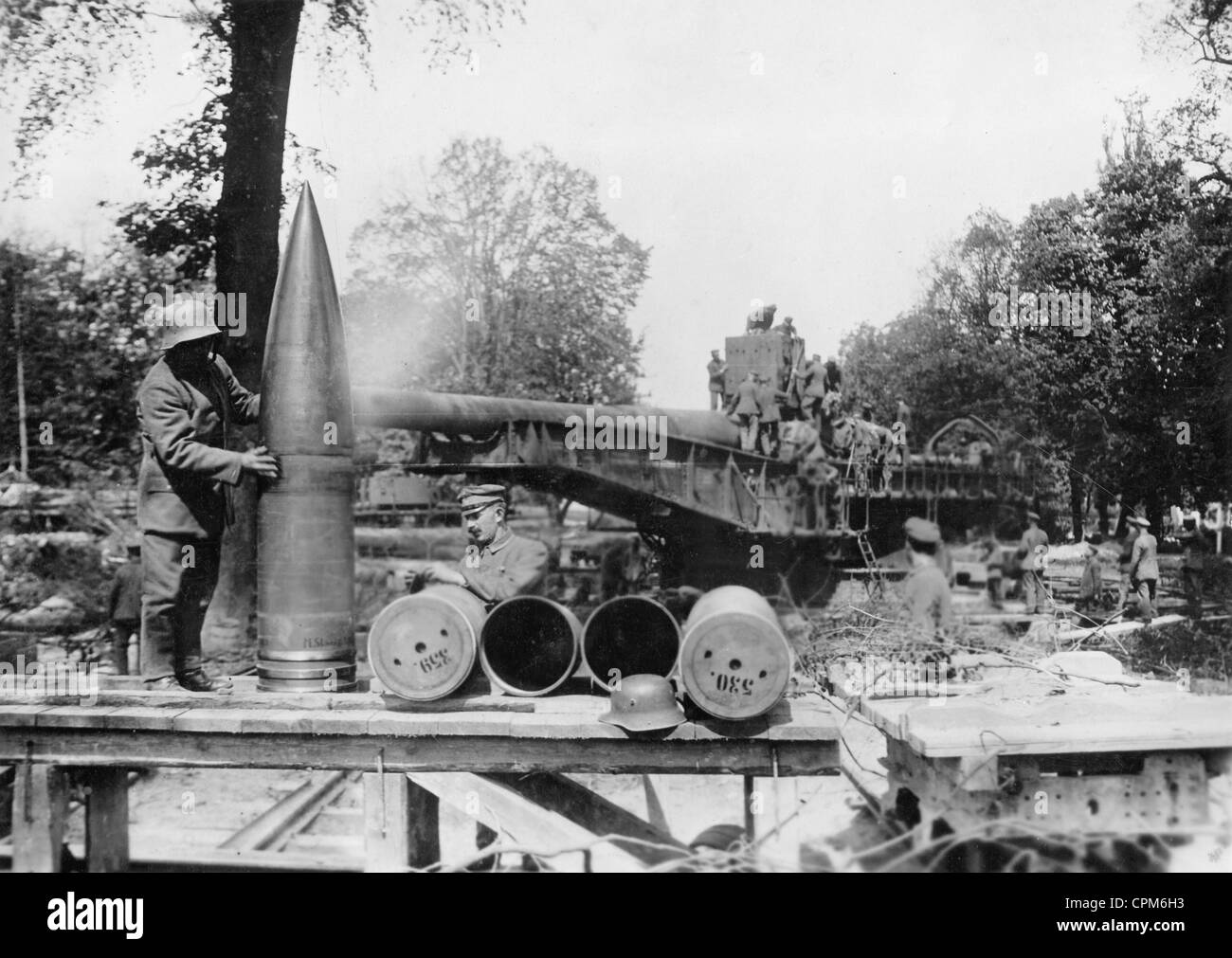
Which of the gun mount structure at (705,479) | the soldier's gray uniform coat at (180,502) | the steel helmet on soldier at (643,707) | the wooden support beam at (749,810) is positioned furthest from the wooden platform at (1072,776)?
the gun mount structure at (705,479)

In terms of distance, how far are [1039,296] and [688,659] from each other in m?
8.46

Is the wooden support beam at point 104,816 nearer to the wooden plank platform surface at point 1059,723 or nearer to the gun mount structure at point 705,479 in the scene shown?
the wooden plank platform surface at point 1059,723

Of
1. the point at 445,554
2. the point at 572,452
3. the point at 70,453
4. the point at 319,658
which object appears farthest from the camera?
the point at 445,554

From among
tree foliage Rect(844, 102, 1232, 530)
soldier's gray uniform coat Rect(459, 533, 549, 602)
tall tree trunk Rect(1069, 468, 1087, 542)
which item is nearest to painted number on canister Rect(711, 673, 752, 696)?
soldier's gray uniform coat Rect(459, 533, 549, 602)

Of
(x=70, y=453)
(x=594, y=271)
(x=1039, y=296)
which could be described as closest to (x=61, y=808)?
(x=70, y=453)

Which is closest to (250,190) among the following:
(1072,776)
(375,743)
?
(375,743)

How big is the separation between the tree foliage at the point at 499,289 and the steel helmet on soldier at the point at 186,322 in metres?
8.72

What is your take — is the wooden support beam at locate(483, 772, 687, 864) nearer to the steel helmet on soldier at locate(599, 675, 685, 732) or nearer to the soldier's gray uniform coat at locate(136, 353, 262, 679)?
the steel helmet on soldier at locate(599, 675, 685, 732)

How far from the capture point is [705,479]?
11148mm

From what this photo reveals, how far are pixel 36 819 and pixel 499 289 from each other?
46.8ft

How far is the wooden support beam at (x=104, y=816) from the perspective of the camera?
4.48 meters

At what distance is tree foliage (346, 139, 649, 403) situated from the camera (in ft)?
46.3
